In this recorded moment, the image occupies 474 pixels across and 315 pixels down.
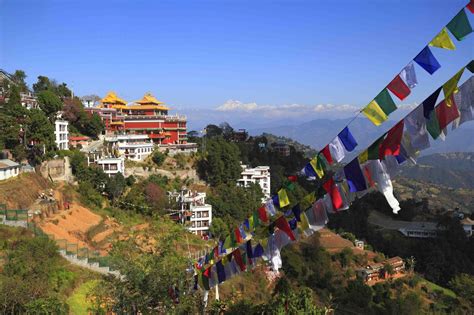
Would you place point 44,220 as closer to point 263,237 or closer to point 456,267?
point 263,237

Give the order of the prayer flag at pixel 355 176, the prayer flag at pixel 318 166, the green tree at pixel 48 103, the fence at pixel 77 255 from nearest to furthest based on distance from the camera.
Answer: the prayer flag at pixel 355 176, the prayer flag at pixel 318 166, the fence at pixel 77 255, the green tree at pixel 48 103

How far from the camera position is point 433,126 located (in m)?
5.21

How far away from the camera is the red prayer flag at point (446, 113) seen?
5.06 metres

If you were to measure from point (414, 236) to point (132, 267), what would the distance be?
49617 millimetres

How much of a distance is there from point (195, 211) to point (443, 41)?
3109 cm

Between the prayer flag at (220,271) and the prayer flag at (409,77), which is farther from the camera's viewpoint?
the prayer flag at (220,271)

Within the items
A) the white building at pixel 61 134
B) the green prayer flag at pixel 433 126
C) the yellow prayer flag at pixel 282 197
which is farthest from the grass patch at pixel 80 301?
the white building at pixel 61 134

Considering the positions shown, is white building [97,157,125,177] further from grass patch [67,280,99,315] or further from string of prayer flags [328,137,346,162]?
string of prayer flags [328,137,346,162]

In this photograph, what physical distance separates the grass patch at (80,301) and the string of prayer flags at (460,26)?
A: 1177 cm

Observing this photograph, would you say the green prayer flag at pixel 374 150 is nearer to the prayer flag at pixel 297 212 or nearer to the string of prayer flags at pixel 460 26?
the string of prayer flags at pixel 460 26

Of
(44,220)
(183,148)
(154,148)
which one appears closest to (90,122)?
(154,148)

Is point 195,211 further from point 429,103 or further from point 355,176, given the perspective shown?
point 429,103

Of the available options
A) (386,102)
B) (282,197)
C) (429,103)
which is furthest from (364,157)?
(282,197)

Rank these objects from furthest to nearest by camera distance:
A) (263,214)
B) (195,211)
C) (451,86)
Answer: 1. (195,211)
2. (263,214)
3. (451,86)
